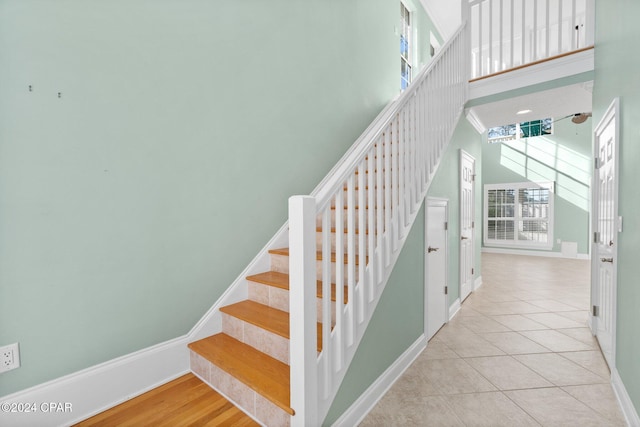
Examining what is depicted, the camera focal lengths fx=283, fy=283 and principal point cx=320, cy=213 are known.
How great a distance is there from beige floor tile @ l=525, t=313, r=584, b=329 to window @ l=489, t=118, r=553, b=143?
5.56 m

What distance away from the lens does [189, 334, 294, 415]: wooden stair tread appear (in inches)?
56.0

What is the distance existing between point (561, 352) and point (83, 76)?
4026 mm

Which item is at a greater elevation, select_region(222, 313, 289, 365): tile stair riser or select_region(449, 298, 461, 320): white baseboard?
select_region(222, 313, 289, 365): tile stair riser

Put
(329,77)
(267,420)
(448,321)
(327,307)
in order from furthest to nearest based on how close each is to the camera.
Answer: (448,321)
(329,77)
(267,420)
(327,307)

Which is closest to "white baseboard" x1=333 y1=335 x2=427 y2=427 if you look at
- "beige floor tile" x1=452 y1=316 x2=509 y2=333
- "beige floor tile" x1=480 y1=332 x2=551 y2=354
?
"beige floor tile" x1=480 y1=332 x2=551 y2=354

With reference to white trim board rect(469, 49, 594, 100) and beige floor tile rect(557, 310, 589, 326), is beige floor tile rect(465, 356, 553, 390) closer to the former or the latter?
beige floor tile rect(557, 310, 589, 326)

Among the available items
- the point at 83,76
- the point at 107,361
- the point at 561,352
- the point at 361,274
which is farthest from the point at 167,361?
the point at 561,352

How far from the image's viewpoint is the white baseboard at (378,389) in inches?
63.0

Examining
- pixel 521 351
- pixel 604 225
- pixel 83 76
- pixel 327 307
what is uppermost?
pixel 83 76

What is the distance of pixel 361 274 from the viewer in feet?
5.07

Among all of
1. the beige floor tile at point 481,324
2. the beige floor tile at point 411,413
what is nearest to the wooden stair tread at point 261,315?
the beige floor tile at point 411,413

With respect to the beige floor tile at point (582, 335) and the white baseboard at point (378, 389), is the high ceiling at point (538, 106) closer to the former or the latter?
the beige floor tile at point (582, 335)

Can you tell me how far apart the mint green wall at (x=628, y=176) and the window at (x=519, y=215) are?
6780mm

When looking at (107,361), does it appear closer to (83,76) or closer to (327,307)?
(327,307)
